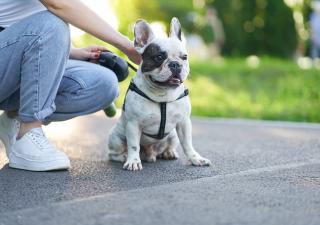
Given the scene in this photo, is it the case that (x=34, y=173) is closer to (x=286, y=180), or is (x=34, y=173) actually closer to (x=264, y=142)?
(x=286, y=180)

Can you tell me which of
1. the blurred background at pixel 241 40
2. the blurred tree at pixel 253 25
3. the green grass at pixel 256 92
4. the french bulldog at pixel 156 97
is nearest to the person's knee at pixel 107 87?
the french bulldog at pixel 156 97

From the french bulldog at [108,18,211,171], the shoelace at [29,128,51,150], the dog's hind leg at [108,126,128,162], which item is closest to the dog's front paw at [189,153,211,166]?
the french bulldog at [108,18,211,171]

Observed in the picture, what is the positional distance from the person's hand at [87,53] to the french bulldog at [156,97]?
0.39 m

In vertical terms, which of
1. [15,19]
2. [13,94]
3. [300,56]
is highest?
[15,19]

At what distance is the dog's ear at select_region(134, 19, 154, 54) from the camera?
380cm

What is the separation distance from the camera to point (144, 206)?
9.16 ft

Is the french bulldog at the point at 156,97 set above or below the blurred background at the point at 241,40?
above

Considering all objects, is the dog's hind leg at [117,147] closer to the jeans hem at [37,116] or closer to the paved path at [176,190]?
the paved path at [176,190]

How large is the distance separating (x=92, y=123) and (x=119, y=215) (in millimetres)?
3871

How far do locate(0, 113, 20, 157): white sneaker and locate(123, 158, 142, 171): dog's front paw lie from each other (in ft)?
2.18

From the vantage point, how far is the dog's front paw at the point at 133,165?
379 centimetres

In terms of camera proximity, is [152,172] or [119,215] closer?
[119,215]

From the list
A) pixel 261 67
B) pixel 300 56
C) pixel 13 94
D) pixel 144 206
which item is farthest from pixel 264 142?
pixel 300 56

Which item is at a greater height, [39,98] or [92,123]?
[39,98]
